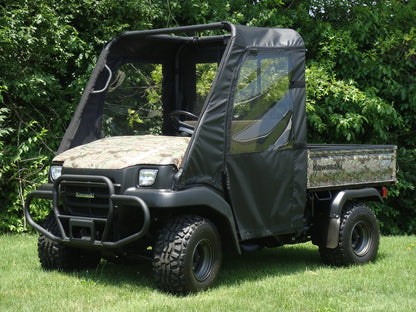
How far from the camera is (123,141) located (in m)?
6.21

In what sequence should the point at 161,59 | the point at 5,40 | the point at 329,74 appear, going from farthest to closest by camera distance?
the point at 329,74
the point at 5,40
the point at 161,59

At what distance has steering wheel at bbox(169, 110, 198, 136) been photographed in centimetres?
698

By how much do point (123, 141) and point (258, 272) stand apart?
68.6 inches

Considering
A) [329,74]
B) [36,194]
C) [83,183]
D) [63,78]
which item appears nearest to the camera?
[83,183]

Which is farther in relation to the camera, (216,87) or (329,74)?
(329,74)

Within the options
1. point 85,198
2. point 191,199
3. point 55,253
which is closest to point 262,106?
point 191,199

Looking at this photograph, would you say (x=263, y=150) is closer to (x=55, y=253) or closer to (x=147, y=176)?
(x=147, y=176)

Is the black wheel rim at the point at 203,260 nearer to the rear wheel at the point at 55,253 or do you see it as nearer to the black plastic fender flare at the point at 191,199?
the black plastic fender flare at the point at 191,199

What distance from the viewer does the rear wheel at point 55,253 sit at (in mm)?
6270

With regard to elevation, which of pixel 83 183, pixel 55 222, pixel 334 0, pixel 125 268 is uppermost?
pixel 334 0

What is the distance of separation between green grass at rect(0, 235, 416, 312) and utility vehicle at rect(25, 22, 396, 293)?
221 mm

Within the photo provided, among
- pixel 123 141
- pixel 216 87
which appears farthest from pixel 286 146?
pixel 123 141

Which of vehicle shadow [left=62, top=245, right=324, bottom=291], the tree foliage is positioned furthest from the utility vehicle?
the tree foliage

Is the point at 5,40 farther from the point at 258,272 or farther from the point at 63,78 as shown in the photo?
the point at 258,272
